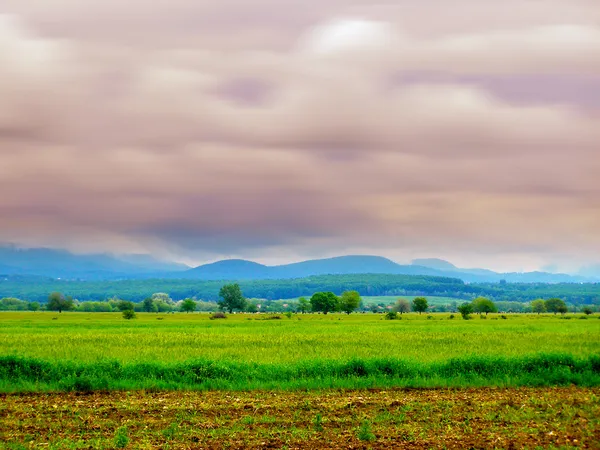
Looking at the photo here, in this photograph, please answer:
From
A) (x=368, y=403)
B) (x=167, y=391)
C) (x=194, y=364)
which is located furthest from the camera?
(x=194, y=364)

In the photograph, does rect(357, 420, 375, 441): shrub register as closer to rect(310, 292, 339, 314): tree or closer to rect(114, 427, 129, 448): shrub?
rect(114, 427, 129, 448): shrub

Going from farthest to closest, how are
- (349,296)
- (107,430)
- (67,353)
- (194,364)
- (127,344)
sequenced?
(349,296)
(127,344)
(67,353)
(194,364)
(107,430)

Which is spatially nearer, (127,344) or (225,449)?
(225,449)

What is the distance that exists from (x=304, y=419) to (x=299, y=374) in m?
8.81

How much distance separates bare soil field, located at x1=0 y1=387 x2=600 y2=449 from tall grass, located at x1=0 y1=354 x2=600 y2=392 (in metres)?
1.57

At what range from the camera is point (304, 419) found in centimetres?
1733

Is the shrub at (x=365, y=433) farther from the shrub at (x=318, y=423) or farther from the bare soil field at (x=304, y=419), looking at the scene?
the shrub at (x=318, y=423)

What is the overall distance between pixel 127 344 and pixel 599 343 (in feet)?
119

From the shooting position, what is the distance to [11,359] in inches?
1046

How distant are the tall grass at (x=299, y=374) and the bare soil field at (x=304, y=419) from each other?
1.57 metres

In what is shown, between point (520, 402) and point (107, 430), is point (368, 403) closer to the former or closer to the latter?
point (520, 402)

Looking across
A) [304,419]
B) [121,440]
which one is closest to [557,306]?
[304,419]

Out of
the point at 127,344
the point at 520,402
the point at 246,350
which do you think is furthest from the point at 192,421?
the point at 127,344

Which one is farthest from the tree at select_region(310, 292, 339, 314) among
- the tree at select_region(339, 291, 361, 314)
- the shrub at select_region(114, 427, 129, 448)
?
the shrub at select_region(114, 427, 129, 448)
